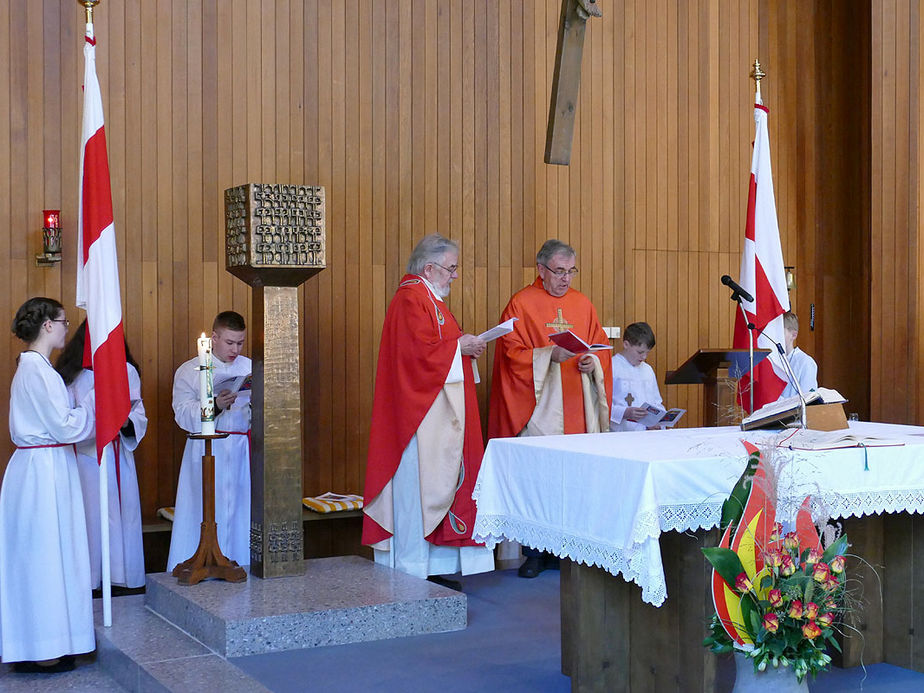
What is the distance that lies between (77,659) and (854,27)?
24.5 feet

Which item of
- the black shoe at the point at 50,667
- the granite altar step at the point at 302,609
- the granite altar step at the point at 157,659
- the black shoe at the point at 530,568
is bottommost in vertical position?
the black shoe at the point at 50,667

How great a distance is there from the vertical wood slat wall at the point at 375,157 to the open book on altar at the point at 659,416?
1.40 meters

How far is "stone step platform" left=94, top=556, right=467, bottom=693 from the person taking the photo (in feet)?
13.8

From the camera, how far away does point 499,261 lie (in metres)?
7.55

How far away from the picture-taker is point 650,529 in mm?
3311

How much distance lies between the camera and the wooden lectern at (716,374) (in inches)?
225

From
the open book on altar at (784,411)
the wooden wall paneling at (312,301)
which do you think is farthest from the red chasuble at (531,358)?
the open book on altar at (784,411)

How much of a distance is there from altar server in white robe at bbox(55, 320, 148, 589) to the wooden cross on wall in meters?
2.42

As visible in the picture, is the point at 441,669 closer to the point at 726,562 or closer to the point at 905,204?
the point at 726,562

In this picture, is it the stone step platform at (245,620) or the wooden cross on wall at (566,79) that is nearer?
the stone step platform at (245,620)

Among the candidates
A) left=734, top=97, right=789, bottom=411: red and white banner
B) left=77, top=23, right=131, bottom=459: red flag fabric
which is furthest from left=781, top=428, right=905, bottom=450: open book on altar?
left=77, top=23, right=131, bottom=459: red flag fabric

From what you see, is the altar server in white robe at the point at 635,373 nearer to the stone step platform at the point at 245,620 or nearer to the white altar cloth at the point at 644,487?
the stone step platform at the point at 245,620

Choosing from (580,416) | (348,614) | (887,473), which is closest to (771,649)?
(887,473)

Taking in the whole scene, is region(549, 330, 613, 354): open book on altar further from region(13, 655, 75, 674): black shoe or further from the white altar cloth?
region(13, 655, 75, 674): black shoe
